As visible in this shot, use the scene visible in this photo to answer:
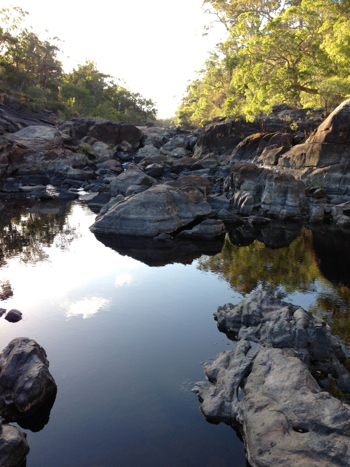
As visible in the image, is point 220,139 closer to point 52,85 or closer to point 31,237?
point 31,237

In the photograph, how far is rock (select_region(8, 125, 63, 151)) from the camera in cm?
2992

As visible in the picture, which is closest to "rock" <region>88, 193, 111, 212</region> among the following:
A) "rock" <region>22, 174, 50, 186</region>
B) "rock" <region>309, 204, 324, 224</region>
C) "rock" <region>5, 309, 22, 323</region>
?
"rock" <region>22, 174, 50, 186</region>

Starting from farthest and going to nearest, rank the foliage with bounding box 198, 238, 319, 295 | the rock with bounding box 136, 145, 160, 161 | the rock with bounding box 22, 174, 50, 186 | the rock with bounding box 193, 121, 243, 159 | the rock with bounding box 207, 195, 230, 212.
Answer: the rock with bounding box 136, 145, 160, 161 < the rock with bounding box 193, 121, 243, 159 < the rock with bounding box 22, 174, 50, 186 < the rock with bounding box 207, 195, 230, 212 < the foliage with bounding box 198, 238, 319, 295

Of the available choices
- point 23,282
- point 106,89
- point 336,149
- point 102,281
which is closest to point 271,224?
point 336,149

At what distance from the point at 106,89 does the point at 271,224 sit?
62834 mm

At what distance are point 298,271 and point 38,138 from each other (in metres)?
27.9

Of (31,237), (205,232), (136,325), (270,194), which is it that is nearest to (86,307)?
(136,325)

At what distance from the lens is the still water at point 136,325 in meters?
4.42

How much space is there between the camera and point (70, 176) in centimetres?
2859

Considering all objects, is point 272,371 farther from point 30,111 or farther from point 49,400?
point 30,111

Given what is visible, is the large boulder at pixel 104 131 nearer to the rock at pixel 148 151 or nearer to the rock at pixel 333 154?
the rock at pixel 148 151

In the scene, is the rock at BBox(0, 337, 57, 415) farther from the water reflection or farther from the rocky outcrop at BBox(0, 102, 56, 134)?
the rocky outcrop at BBox(0, 102, 56, 134)

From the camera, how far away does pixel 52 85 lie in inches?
2367

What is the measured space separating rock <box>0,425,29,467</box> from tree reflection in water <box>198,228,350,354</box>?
543 centimetres
